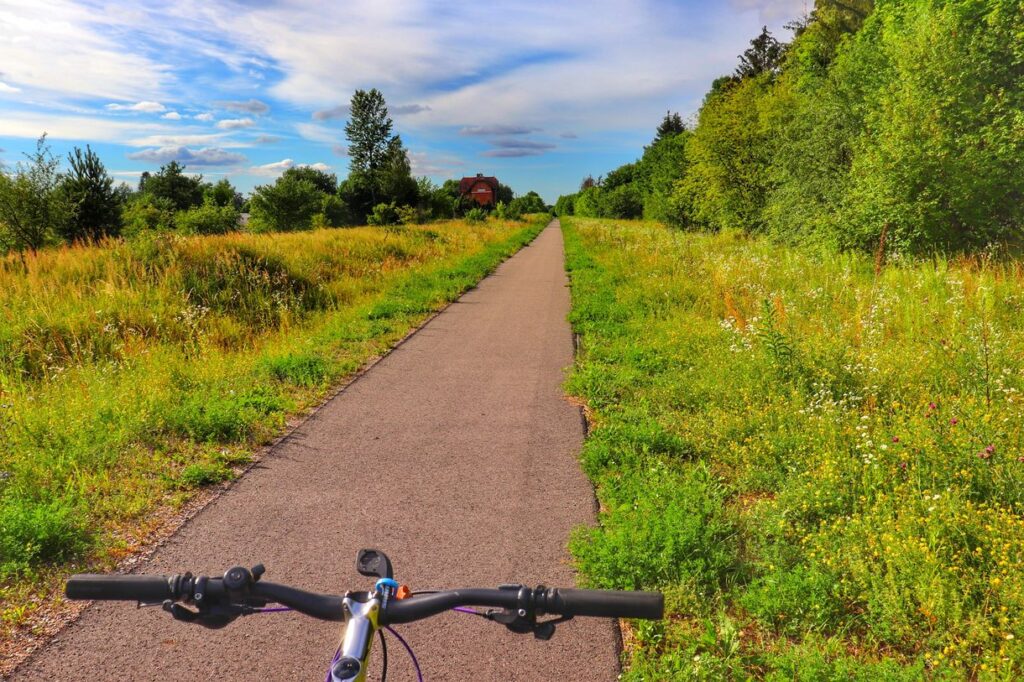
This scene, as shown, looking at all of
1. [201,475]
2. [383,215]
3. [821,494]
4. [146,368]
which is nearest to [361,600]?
[821,494]

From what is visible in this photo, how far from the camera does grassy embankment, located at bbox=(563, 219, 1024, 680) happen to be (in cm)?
263

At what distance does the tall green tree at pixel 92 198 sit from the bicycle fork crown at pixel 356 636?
113 ft

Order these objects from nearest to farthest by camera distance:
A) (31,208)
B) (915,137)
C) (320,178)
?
(915,137), (31,208), (320,178)

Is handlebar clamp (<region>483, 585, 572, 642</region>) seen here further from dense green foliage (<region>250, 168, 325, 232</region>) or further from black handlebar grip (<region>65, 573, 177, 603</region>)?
dense green foliage (<region>250, 168, 325, 232</region>)

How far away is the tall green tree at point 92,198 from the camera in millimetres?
28797

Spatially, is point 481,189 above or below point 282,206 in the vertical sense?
above

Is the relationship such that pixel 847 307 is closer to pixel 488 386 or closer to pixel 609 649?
pixel 488 386

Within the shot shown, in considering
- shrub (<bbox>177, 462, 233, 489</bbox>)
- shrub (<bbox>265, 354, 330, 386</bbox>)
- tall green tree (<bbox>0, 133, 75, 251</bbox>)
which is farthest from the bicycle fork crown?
tall green tree (<bbox>0, 133, 75, 251</bbox>)

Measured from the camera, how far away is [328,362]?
729 cm

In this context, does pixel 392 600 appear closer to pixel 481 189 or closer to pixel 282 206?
pixel 282 206

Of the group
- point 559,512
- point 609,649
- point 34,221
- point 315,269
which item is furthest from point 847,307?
point 34,221

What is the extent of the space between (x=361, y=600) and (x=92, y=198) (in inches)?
1483

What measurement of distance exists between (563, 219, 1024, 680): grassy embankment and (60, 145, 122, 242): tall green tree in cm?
3269

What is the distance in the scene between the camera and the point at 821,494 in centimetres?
371
